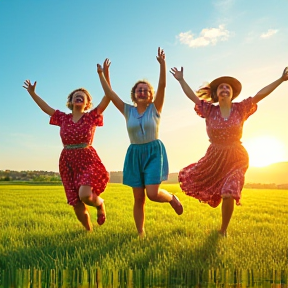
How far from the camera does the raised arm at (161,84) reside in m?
5.26

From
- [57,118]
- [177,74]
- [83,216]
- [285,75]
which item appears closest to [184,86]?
[177,74]

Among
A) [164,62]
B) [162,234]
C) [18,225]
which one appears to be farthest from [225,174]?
[18,225]

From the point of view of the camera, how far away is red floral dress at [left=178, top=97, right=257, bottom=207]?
5469 mm

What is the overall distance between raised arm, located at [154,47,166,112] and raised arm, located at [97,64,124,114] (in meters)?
0.50

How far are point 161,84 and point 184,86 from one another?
0.57 meters

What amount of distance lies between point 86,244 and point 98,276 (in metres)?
1.49

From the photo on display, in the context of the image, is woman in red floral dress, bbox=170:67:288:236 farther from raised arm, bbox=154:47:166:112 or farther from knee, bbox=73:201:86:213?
knee, bbox=73:201:86:213

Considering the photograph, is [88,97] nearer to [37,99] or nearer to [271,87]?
[37,99]

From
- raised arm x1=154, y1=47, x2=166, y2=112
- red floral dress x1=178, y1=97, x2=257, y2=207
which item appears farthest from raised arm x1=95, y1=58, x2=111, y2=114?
red floral dress x1=178, y1=97, x2=257, y2=207

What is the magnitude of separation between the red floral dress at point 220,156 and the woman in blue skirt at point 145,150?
71 cm

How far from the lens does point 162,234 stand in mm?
5363

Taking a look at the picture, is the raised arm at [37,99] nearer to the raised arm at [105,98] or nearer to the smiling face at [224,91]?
the raised arm at [105,98]

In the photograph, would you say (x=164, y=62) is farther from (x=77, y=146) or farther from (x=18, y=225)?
(x=18, y=225)

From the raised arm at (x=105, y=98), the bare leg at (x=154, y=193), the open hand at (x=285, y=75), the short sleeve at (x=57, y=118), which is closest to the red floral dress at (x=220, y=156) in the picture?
the open hand at (x=285, y=75)
